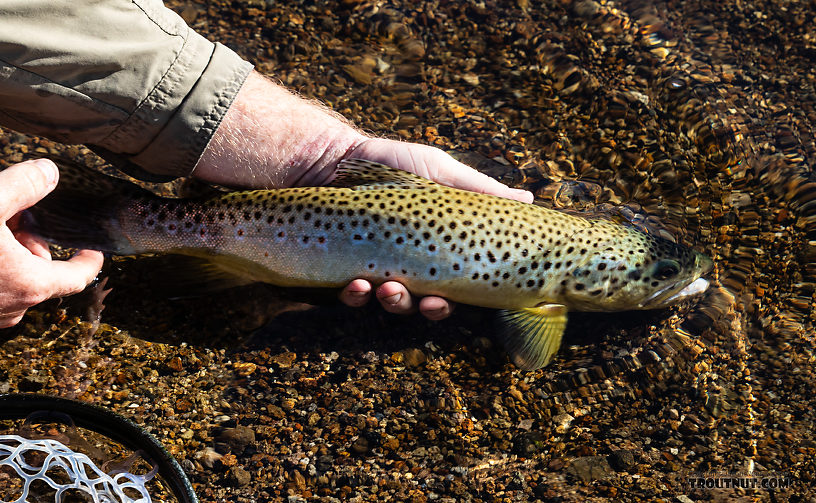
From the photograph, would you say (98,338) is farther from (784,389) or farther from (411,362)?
(784,389)

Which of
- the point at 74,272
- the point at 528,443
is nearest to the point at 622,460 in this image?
the point at 528,443

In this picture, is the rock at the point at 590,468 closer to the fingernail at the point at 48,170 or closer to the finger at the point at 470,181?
the finger at the point at 470,181

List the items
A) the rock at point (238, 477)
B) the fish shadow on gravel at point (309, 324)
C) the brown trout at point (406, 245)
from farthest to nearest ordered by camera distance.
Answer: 1. the fish shadow on gravel at point (309, 324)
2. the brown trout at point (406, 245)
3. the rock at point (238, 477)

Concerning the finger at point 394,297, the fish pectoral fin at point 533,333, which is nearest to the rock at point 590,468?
the fish pectoral fin at point 533,333

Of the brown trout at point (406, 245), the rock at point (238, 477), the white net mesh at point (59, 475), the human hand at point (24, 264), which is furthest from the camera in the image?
the brown trout at point (406, 245)

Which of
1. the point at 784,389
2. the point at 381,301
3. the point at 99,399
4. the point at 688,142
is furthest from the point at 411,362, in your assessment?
the point at 688,142

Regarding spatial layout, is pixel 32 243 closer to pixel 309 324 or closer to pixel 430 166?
pixel 309 324
